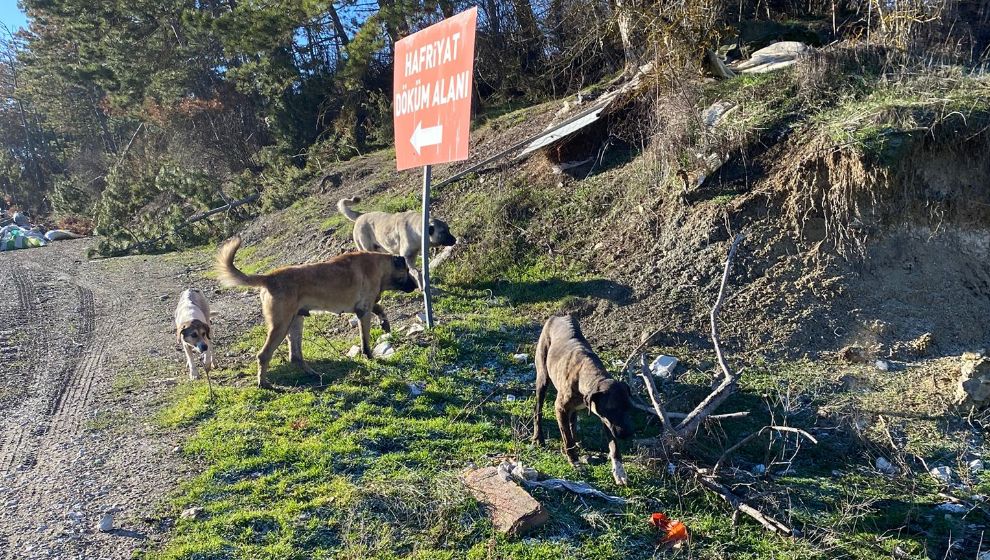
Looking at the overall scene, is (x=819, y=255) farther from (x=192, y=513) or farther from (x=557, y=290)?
(x=192, y=513)

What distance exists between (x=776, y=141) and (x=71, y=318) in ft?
41.0

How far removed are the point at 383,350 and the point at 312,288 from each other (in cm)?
119

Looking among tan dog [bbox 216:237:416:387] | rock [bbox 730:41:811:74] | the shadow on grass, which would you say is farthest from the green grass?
rock [bbox 730:41:811:74]

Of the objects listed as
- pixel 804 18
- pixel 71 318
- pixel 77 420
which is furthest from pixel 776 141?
pixel 71 318

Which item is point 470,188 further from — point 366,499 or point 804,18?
point 366,499

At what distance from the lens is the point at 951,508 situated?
5691 millimetres

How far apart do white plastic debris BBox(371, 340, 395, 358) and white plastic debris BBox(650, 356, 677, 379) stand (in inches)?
127

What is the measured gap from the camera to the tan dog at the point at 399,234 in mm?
11578

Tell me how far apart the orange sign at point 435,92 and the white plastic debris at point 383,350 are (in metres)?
2.43

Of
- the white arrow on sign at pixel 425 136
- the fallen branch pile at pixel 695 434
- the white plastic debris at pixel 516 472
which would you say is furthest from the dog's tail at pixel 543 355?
the white arrow on sign at pixel 425 136

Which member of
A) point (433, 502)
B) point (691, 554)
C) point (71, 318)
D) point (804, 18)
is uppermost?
point (804, 18)

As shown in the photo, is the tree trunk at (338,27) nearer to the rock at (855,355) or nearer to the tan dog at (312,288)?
the tan dog at (312,288)

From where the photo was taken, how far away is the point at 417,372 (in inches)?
317

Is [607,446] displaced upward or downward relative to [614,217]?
downward
